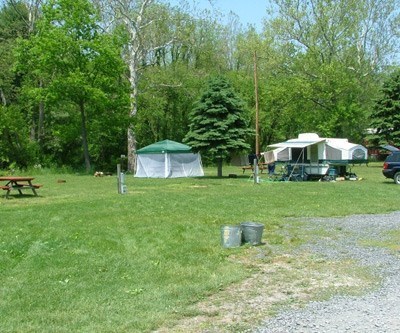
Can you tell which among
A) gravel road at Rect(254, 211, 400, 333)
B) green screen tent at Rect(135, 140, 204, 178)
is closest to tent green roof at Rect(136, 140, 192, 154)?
green screen tent at Rect(135, 140, 204, 178)

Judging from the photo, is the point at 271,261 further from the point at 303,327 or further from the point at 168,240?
the point at 303,327

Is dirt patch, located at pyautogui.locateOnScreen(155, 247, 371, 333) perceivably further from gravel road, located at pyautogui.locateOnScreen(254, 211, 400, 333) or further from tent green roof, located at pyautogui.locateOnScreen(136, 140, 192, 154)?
tent green roof, located at pyautogui.locateOnScreen(136, 140, 192, 154)

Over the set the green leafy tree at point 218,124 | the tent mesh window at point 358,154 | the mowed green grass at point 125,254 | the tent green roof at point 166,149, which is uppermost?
the green leafy tree at point 218,124

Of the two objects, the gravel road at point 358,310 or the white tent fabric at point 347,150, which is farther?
the white tent fabric at point 347,150

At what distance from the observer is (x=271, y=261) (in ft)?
25.0

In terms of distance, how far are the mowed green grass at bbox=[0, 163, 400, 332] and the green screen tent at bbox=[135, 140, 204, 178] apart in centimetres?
1319

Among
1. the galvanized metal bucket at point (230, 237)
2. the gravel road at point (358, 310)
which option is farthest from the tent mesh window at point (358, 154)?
the galvanized metal bucket at point (230, 237)

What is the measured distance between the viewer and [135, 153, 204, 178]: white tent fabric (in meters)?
29.3

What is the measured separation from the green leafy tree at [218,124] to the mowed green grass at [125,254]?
34.0 ft

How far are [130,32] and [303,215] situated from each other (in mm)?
25835

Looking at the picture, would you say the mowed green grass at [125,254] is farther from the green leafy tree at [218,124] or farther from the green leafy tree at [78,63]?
the green leafy tree at [78,63]

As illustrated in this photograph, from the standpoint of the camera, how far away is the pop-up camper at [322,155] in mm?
25422

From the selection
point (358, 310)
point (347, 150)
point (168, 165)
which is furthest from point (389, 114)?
point (358, 310)

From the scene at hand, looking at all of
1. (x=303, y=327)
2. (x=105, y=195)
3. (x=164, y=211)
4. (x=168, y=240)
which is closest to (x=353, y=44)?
(x=105, y=195)
